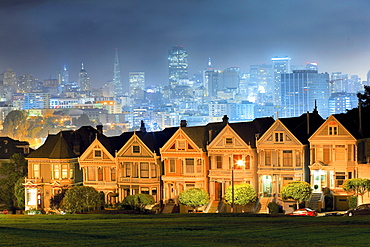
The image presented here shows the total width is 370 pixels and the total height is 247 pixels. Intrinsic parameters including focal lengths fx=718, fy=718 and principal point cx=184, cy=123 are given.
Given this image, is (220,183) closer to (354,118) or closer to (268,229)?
(354,118)

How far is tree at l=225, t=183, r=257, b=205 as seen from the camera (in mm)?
47344

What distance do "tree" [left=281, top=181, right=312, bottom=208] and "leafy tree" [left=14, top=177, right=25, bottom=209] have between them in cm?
2187

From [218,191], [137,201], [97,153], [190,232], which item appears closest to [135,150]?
[97,153]

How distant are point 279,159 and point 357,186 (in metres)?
5.82

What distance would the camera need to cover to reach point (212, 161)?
Answer: 50750 mm

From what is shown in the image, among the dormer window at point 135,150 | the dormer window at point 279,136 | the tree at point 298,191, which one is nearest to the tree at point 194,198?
the dormer window at point 135,150

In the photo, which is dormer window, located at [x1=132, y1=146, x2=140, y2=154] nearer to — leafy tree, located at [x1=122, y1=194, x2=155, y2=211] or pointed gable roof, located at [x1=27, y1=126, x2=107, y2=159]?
pointed gable roof, located at [x1=27, y1=126, x2=107, y2=159]

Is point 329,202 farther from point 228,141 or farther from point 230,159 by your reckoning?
point 228,141

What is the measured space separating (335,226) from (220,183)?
20773mm

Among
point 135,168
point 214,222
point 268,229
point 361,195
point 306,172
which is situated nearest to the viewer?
point 268,229

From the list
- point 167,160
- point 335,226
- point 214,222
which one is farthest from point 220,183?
point 335,226

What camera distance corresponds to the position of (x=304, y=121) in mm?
52344

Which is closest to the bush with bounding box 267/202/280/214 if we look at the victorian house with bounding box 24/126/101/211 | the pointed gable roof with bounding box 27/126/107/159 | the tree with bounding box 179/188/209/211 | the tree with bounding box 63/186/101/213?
the tree with bounding box 179/188/209/211

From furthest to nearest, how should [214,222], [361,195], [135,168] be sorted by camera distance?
[135,168] < [361,195] < [214,222]
